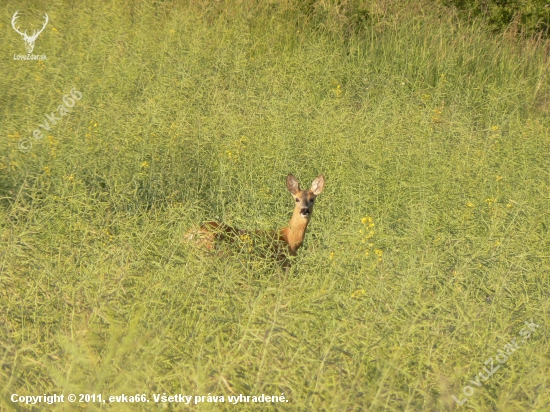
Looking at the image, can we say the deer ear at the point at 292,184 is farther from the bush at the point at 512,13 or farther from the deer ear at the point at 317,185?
the bush at the point at 512,13

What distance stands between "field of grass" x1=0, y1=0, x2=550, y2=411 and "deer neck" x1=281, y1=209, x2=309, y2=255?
0.71ft

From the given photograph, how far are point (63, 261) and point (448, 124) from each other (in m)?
5.68

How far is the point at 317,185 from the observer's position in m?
6.97

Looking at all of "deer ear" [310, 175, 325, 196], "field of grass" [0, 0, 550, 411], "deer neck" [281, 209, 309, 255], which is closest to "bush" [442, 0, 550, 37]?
"field of grass" [0, 0, 550, 411]

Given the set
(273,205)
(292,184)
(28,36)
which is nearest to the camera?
(292,184)

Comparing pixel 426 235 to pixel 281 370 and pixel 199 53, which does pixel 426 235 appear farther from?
pixel 199 53

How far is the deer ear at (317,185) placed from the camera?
6945mm

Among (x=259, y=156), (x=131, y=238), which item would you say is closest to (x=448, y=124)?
(x=259, y=156)

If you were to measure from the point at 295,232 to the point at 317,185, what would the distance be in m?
0.52

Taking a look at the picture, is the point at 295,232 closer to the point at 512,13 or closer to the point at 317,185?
the point at 317,185

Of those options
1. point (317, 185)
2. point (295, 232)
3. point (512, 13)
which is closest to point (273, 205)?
point (317, 185)

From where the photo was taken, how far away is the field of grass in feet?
10.9

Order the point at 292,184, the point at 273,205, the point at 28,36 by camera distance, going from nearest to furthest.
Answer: the point at 292,184
the point at 273,205
the point at 28,36

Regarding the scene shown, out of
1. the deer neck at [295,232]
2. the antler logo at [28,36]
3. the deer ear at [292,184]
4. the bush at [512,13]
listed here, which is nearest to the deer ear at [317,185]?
the deer ear at [292,184]
